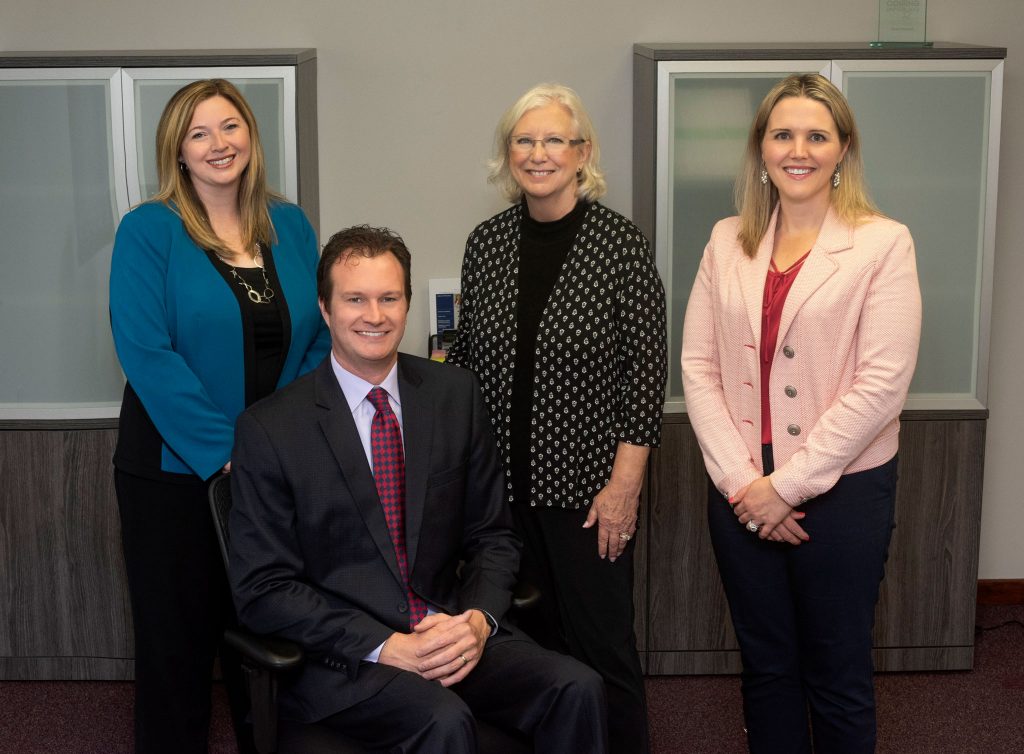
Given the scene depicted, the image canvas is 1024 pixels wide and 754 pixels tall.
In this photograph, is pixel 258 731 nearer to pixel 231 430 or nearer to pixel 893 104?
pixel 231 430

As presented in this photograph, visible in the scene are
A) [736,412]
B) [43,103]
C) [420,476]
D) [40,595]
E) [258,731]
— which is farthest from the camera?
[40,595]

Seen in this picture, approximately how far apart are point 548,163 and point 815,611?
44.0 inches

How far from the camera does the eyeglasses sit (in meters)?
2.46

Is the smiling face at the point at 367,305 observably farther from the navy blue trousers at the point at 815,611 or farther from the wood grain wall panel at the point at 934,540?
the wood grain wall panel at the point at 934,540

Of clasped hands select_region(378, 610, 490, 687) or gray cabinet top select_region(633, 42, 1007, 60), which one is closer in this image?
clasped hands select_region(378, 610, 490, 687)

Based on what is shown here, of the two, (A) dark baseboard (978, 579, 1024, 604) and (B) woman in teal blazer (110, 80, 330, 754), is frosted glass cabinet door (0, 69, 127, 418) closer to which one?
(B) woman in teal blazer (110, 80, 330, 754)

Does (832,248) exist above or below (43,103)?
below

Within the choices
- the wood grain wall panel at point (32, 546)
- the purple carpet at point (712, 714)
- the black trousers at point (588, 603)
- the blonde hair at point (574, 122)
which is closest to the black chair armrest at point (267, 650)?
the black trousers at point (588, 603)

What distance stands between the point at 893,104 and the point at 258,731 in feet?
8.34

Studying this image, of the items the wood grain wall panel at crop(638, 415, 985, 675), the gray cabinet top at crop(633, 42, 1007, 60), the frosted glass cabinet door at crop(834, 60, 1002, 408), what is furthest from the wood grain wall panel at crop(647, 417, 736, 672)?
the gray cabinet top at crop(633, 42, 1007, 60)

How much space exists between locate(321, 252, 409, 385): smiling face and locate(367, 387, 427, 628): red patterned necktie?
0.37ft

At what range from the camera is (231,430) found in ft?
8.08

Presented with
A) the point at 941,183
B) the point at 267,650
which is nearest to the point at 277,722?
the point at 267,650

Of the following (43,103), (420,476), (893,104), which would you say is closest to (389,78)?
(43,103)
